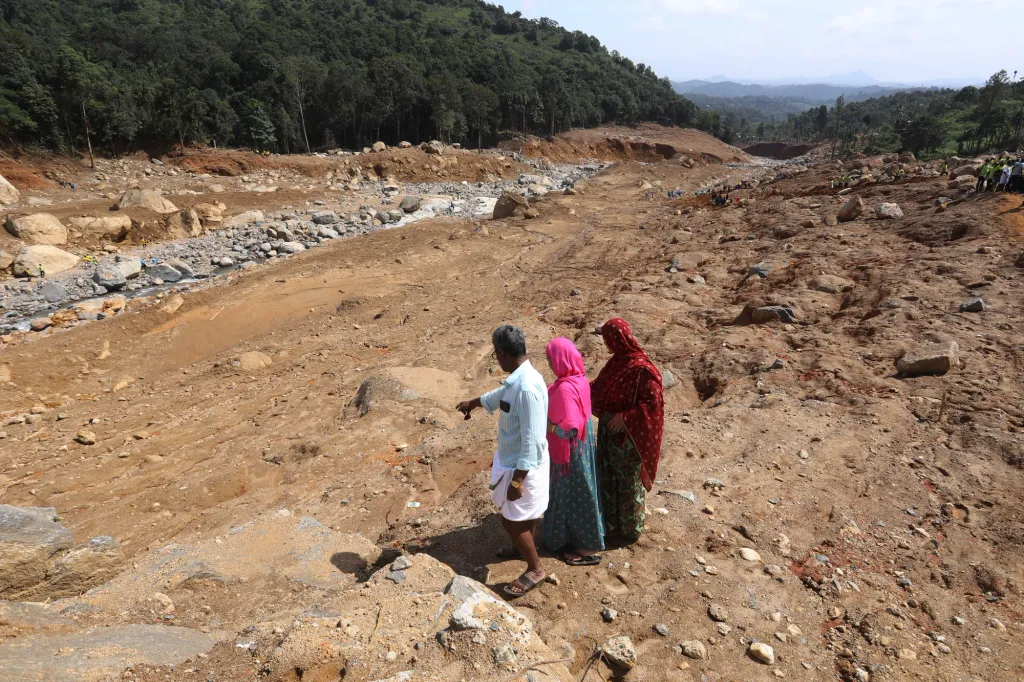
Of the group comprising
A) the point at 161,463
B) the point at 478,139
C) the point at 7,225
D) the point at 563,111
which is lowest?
the point at 161,463

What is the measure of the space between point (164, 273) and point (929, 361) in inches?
544

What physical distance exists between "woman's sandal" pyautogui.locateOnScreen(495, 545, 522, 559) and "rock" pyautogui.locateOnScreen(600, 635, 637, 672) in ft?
2.53

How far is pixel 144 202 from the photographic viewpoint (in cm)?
1494

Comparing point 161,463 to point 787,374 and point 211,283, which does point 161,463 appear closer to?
point 787,374

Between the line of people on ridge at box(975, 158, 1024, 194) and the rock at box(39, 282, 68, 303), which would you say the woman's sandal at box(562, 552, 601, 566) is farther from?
the line of people on ridge at box(975, 158, 1024, 194)

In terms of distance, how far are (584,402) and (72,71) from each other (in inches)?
1012

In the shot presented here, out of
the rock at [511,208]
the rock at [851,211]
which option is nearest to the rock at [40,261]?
the rock at [511,208]

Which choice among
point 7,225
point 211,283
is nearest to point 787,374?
point 211,283

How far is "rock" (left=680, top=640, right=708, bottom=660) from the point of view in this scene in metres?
2.57

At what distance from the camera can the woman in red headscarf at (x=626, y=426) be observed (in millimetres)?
2973

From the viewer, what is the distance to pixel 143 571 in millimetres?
3006

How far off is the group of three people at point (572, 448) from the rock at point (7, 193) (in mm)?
19024

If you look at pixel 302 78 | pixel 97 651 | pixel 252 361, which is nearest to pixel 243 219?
pixel 252 361

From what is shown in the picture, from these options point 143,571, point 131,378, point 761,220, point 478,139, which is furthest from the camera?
point 478,139
